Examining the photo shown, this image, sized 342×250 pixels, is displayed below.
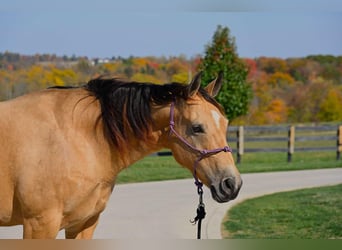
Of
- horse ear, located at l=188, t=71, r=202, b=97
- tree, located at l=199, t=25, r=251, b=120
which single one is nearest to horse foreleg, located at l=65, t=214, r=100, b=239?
horse ear, located at l=188, t=71, r=202, b=97

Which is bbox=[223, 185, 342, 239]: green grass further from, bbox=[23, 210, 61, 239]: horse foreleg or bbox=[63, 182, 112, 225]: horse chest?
bbox=[23, 210, 61, 239]: horse foreleg

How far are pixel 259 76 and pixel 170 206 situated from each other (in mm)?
23644

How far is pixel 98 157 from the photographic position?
11.5ft

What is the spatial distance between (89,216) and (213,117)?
3.14 ft

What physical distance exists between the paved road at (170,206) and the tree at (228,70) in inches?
308

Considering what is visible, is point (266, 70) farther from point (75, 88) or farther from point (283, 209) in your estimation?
point (75, 88)

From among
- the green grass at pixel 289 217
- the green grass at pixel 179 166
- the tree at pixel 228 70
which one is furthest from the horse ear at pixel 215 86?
the tree at pixel 228 70

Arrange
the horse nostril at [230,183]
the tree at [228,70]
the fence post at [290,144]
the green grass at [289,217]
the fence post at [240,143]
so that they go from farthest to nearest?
1. the tree at [228,70]
2. the fence post at [290,144]
3. the fence post at [240,143]
4. the green grass at [289,217]
5. the horse nostril at [230,183]

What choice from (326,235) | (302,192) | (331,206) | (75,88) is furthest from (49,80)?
(75,88)

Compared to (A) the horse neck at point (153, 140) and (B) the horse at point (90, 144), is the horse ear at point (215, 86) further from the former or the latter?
(A) the horse neck at point (153, 140)

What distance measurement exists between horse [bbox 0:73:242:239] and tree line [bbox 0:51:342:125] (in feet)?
39.7

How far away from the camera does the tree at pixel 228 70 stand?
72.1 ft

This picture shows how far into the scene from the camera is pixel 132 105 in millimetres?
3604

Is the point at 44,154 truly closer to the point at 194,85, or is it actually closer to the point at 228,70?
the point at 194,85
